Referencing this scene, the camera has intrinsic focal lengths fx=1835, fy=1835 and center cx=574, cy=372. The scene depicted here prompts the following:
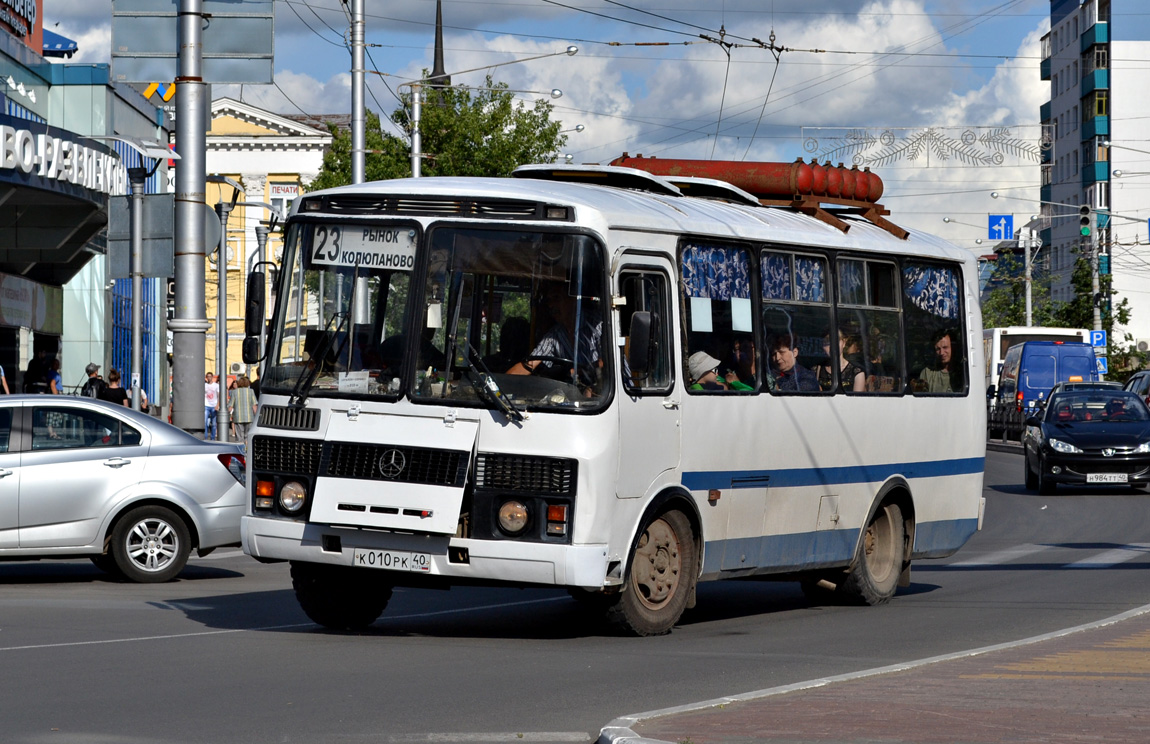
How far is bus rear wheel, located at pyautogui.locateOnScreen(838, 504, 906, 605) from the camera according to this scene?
44.0ft

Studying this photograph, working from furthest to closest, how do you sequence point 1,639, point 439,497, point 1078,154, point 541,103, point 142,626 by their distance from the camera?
1. point 1078,154
2. point 541,103
3. point 142,626
4. point 1,639
5. point 439,497

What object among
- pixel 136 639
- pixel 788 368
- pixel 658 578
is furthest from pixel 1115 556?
pixel 136 639

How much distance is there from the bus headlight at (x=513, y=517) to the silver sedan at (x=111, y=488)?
227 inches

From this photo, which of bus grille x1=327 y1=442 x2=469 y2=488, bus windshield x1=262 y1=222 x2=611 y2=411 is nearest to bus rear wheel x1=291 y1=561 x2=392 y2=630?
bus grille x1=327 y1=442 x2=469 y2=488

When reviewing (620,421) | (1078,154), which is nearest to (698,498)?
(620,421)

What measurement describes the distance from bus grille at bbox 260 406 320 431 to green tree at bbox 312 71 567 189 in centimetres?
4818

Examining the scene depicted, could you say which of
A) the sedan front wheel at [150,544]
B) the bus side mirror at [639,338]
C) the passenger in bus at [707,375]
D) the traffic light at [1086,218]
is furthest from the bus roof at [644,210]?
the traffic light at [1086,218]

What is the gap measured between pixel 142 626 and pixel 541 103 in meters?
51.1

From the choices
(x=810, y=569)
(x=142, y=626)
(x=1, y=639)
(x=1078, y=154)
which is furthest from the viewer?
(x=1078, y=154)

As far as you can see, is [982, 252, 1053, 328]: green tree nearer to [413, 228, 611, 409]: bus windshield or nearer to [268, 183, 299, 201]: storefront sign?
[268, 183, 299, 201]: storefront sign

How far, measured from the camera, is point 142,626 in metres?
11.6

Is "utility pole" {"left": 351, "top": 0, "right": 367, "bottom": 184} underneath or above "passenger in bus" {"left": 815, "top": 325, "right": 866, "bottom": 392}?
above

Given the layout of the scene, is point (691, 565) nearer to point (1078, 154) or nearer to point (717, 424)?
point (717, 424)

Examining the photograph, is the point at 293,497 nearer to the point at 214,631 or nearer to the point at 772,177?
the point at 214,631
